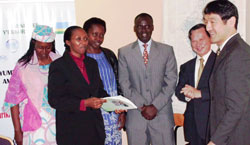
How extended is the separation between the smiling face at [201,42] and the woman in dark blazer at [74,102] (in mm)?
1308

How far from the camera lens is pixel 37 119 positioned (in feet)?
9.69

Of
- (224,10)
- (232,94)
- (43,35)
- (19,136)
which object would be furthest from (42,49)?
(232,94)

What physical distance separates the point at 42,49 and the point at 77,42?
1.74 ft

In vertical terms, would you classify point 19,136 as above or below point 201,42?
below

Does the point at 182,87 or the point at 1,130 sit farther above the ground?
the point at 182,87

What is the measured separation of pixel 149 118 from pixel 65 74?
1.18 metres

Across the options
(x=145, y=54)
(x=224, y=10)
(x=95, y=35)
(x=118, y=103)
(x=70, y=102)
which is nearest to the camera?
(x=224, y=10)

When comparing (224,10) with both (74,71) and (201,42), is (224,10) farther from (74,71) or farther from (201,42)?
(74,71)

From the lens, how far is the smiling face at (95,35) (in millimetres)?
3189

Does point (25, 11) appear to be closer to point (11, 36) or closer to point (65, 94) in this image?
point (11, 36)

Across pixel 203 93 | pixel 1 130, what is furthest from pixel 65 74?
pixel 1 130

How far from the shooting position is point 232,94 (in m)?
1.84

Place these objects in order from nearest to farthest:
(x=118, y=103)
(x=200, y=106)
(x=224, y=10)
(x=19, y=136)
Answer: (x=224, y=10)
(x=118, y=103)
(x=200, y=106)
(x=19, y=136)

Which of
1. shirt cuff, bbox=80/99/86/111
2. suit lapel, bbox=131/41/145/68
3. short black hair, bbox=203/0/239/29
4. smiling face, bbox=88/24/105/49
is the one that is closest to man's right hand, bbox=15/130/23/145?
shirt cuff, bbox=80/99/86/111
